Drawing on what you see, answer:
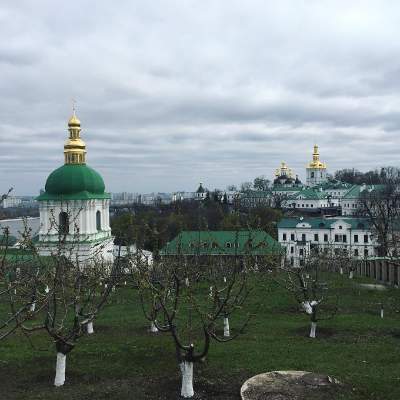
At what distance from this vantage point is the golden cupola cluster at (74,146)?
2900cm

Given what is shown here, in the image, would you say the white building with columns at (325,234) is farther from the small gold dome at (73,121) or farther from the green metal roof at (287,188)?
the green metal roof at (287,188)

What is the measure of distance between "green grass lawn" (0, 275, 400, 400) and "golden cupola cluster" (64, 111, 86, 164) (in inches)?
609

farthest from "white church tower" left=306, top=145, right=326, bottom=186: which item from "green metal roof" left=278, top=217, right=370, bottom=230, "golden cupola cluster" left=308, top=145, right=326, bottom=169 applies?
"green metal roof" left=278, top=217, right=370, bottom=230

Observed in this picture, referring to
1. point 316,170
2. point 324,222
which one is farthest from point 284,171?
point 324,222

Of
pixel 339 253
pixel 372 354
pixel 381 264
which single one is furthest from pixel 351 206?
pixel 372 354

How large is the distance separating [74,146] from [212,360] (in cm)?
2129

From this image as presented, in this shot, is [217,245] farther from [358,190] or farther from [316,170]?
[316,170]

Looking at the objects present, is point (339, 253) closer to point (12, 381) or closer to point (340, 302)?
point (340, 302)

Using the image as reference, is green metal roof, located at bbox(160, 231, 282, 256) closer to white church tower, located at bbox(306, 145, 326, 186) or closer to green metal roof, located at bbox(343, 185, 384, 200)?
green metal roof, located at bbox(343, 185, 384, 200)

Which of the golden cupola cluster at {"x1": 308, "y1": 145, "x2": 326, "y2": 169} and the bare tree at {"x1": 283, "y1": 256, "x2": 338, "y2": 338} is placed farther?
the golden cupola cluster at {"x1": 308, "y1": 145, "x2": 326, "y2": 169}

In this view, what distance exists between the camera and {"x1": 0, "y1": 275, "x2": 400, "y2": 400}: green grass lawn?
881 cm

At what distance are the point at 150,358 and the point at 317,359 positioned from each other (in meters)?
3.70

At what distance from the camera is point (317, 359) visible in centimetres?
1048

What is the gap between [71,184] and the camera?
28.1 meters
